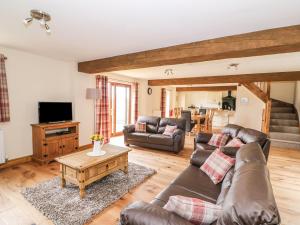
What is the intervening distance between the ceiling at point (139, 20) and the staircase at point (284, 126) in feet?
15.2

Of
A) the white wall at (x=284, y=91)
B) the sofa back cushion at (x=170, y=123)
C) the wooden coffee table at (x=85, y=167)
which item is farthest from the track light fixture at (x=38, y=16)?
the white wall at (x=284, y=91)

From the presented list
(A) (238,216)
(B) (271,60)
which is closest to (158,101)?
(B) (271,60)

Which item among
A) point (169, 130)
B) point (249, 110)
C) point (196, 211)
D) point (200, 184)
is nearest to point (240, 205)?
point (196, 211)

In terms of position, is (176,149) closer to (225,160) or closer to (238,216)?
(225,160)

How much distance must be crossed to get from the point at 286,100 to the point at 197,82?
4216 millimetres

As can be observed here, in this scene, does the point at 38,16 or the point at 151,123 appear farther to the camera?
the point at 151,123

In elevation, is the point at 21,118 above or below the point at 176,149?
above

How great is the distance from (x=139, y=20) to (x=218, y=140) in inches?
107

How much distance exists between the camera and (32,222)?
1931 mm

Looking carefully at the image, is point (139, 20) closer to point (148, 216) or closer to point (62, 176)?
point (148, 216)

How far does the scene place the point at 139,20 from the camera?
210cm

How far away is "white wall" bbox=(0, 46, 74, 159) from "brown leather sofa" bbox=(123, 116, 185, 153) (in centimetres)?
218

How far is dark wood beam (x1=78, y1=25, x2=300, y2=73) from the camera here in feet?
7.20

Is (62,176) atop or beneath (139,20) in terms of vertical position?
beneath
